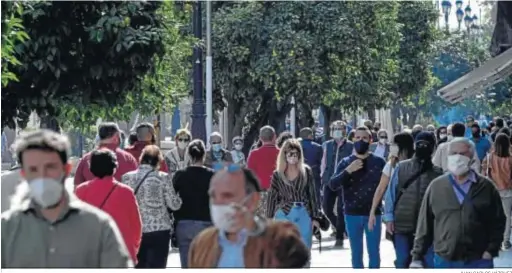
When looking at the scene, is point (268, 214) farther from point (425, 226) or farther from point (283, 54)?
point (283, 54)

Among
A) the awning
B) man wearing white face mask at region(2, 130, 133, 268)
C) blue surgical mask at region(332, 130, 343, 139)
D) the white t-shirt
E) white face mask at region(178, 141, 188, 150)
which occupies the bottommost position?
A: man wearing white face mask at region(2, 130, 133, 268)

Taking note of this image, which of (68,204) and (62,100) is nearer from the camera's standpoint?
(68,204)

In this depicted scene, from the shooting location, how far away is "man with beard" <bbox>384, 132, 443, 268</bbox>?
11.7 meters

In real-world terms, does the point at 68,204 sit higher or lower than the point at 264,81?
lower

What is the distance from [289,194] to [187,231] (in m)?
1.22

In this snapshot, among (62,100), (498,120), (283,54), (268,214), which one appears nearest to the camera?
(268,214)

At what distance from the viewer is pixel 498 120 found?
80.7ft

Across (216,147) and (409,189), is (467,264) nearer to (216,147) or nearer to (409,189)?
(409,189)

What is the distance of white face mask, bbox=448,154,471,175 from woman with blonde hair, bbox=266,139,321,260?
2957mm

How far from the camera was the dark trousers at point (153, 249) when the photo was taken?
38.5ft

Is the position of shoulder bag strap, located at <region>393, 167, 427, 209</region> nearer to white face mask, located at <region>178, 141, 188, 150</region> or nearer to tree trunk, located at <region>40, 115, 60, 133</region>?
tree trunk, located at <region>40, 115, 60, 133</region>

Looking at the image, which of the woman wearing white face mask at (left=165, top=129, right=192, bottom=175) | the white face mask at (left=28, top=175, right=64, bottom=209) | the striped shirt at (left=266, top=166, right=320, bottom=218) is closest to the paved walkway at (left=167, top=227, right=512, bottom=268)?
the woman wearing white face mask at (left=165, top=129, right=192, bottom=175)
